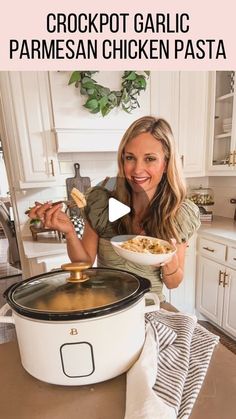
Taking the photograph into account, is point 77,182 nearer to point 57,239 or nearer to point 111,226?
point 57,239

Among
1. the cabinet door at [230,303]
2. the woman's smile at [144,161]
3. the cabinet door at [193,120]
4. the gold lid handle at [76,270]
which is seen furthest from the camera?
the cabinet door at [193,120]

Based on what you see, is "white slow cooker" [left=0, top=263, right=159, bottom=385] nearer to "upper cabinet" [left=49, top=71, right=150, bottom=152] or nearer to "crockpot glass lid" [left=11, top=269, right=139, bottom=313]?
"crockpot glass lid" [left=11, top=269, right=139, bottom=313]

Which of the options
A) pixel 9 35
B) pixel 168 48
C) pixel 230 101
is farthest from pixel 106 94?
pixel 230 101

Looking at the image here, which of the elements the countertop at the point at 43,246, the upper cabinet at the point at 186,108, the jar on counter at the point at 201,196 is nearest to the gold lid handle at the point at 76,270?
the countertop at the point at 43,246

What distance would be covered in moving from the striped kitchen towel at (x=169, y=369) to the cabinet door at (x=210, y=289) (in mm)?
1302

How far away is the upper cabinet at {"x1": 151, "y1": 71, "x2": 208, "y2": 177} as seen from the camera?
1.87 metres

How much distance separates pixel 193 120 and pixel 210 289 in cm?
131

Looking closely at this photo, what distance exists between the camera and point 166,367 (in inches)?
19.7

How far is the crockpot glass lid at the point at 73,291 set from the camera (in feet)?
1.50

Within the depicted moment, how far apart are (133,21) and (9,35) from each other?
0.58 meters

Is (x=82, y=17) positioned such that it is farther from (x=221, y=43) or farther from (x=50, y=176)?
(x=50, y=176)

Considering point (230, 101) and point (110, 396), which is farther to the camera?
point (230, 101)

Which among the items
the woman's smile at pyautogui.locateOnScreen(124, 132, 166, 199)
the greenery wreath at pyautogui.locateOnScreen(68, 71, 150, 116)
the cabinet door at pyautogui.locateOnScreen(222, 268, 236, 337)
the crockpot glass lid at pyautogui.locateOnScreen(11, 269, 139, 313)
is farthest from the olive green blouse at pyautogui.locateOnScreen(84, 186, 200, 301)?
the cabinet door at pyautogui.locateOnScreen(222, 268, 236, 337)

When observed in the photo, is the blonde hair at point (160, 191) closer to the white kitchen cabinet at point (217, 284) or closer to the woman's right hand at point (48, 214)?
the woman's right hand at point (48, 214)
